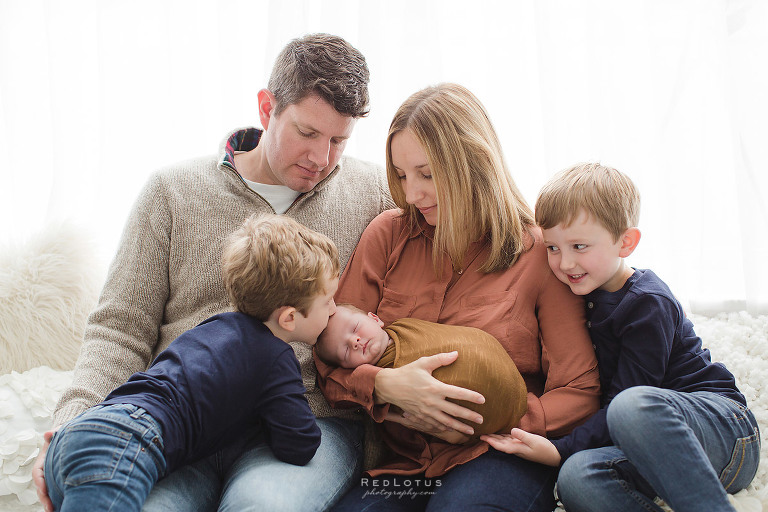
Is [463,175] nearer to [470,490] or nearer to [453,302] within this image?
[453,302]

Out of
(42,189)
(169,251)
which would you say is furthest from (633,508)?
(42,189)

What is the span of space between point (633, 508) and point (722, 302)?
3.06 feet

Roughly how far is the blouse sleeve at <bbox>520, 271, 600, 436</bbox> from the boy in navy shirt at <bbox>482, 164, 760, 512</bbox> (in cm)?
3

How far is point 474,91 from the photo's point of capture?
6.76 ft

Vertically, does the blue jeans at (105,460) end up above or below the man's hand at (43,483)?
above

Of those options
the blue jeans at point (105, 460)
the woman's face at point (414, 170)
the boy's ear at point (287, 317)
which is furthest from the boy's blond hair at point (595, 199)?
the blue jeans at point (105, 460)

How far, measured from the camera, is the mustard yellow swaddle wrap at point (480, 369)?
1.38 metres

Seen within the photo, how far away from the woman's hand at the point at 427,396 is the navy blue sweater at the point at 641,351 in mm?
232

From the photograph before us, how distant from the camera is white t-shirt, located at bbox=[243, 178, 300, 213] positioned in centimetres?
175

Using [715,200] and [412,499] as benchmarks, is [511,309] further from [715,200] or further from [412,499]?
[715,200]

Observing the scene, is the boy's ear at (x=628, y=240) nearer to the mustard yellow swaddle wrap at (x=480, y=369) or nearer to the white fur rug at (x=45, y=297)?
the mustard yellow swaddle wrap at (x=480, y=369)

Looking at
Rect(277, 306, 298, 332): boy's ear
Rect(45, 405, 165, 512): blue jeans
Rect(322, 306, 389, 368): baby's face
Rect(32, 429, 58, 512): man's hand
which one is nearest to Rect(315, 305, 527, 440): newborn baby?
Rect(322, 306, 389, 368): baby's face

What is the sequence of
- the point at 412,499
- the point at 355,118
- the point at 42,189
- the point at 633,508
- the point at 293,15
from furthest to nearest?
the point at 42,189 → the point at 293,15 → the point at 355,118 → the point at 412,499 → the point at 633,508

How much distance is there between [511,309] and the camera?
150cm
